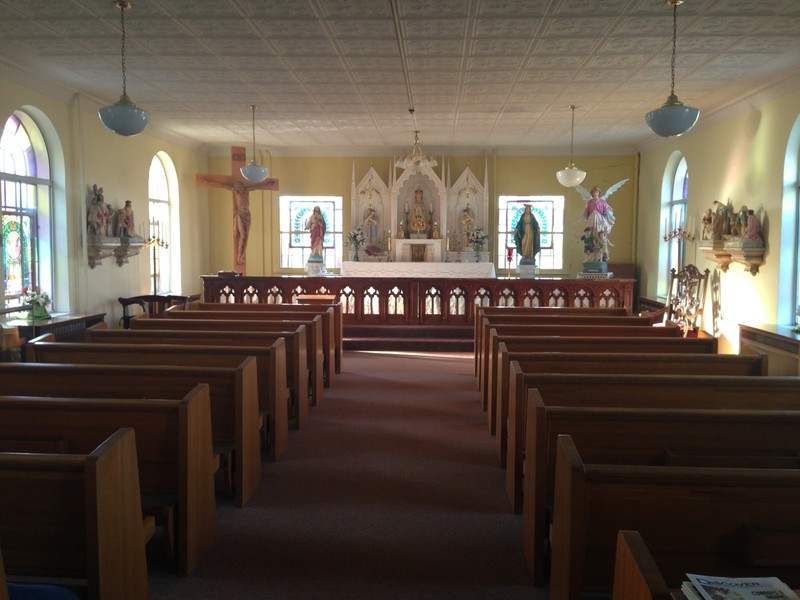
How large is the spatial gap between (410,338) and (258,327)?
4116 millimetres

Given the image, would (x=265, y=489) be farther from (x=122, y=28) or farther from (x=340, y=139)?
(x=340, y=139)

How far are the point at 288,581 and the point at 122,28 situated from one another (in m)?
5.08

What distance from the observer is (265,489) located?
4.17m

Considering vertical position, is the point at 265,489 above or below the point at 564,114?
below

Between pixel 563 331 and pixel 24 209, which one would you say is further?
pixel 24 209

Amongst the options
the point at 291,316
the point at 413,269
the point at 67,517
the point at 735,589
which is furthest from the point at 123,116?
the point at 413,269

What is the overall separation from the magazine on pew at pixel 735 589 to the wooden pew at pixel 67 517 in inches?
70.1

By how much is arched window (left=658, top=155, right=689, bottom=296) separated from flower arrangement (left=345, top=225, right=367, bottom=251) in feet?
19.7

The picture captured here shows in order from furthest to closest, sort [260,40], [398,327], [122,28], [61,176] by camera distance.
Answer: [398,327] → [61,176] → [260,40] → [122,28]

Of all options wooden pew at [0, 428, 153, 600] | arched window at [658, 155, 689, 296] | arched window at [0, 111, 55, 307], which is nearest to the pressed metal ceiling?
arched window at [0, 111, 55, 307]

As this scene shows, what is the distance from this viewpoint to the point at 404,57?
7.13m

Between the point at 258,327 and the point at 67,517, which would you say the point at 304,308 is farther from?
the point at 67,517

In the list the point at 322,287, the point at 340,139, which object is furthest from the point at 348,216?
the point at 322,287

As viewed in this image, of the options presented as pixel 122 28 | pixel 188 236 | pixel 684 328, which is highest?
pixel 122 28
